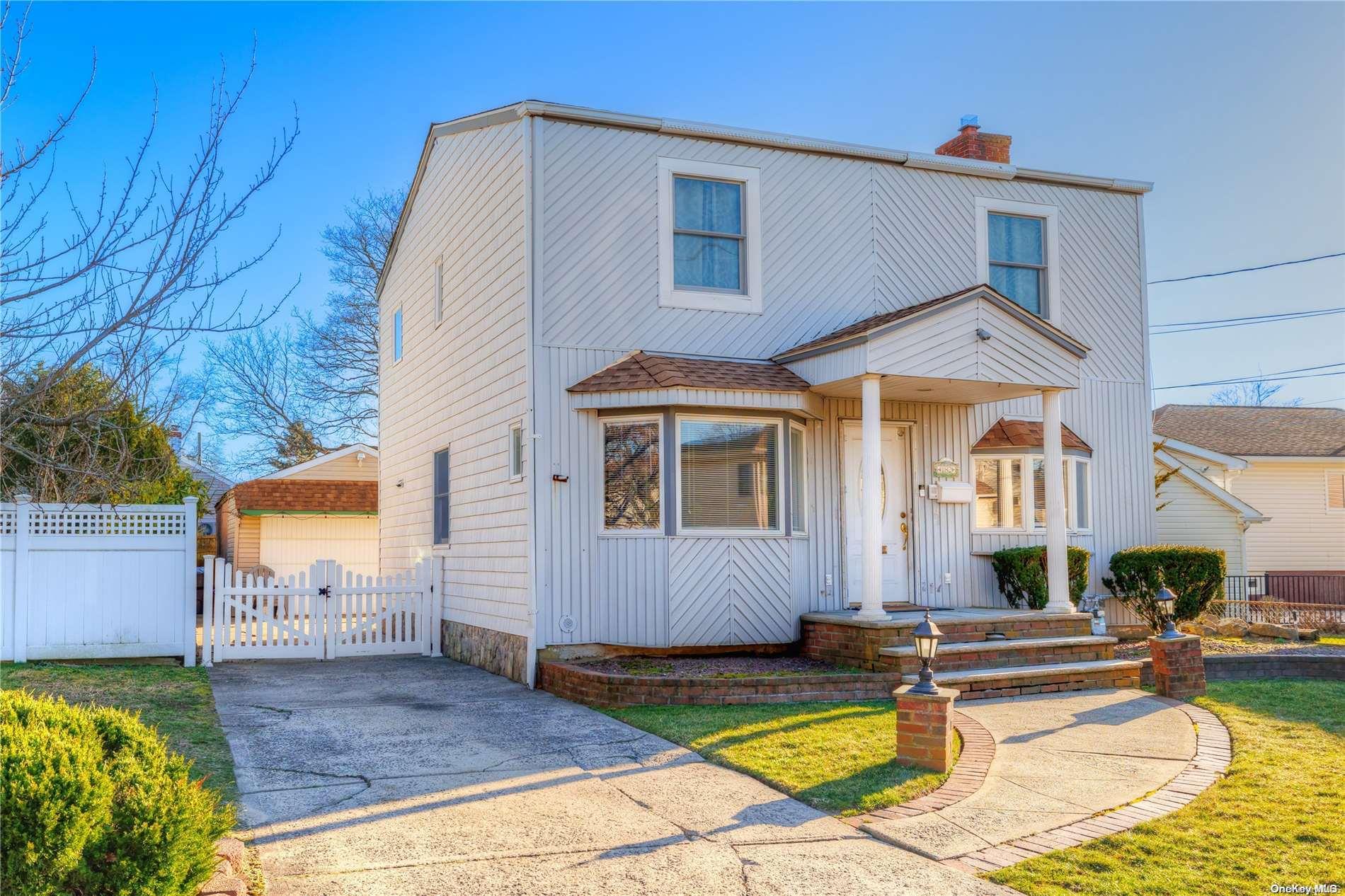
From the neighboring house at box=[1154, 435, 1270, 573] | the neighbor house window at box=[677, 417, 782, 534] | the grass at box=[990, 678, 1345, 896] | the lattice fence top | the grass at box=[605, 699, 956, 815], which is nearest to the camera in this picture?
the grass at box=[990, 678, 1345, 896]

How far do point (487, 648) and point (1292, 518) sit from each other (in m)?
23.7

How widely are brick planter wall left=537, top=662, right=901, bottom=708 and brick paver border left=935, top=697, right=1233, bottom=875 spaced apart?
2.97m

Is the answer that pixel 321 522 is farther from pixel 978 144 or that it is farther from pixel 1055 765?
pixel 1055 765

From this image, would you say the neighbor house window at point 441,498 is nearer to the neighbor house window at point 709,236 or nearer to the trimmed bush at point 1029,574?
the neighbor house window at point 709,236

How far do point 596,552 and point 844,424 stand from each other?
353cm

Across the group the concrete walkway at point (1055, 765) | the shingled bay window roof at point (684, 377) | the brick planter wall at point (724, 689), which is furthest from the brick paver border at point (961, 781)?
the shingled bay window roof at point (684, 377)

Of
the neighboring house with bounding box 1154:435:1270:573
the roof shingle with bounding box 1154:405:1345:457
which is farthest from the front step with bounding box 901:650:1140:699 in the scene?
the roof shingle with bounding box 1154:405:1345:457

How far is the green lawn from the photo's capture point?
24.7 feet

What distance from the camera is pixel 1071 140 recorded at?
16.9 meters

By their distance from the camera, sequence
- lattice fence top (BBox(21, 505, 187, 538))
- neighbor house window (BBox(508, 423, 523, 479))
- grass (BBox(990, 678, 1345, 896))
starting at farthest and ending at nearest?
lattice fence top (BBox(21, 505, 187, 538)), neighbor house window (BBox(508, 423, 523, 479)), grass (BBox(990, 678, 1345, 896))

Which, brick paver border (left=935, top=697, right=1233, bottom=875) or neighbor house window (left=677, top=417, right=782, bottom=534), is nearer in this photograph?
brick paver border (left=935, top=697, right=1233, bottom=875)

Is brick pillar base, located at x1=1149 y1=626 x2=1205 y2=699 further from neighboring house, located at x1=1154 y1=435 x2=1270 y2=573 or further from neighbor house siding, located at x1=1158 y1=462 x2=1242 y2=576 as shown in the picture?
neighbor house siding, located at x1=1158 y1=462 x2=1242 y2=576

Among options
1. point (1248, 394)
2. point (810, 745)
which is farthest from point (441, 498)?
point (1248, 394)

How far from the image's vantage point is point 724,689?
9.66 m
